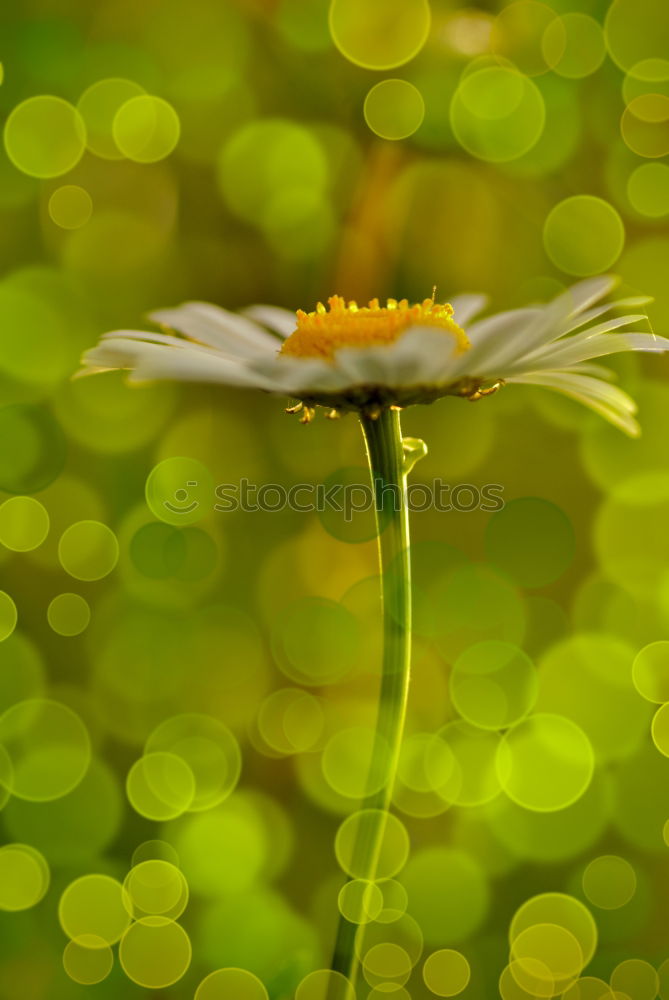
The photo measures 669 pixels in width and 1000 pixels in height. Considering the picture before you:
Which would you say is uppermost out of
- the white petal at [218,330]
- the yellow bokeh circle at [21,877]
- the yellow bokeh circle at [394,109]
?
the yellow bokeh circle at [394,109]

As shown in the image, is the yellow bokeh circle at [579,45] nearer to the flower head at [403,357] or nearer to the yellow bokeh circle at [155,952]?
the flower head at [403,357]

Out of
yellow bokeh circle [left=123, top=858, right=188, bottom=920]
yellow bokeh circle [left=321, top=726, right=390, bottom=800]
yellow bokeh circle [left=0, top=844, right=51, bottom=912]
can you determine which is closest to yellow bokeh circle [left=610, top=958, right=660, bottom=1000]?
yellow bokeh circle [left=321, top=726, right=390, bottom=800]

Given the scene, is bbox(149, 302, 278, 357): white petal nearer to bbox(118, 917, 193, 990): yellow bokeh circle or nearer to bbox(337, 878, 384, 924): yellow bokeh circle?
bbox(337, 878, 384, 924): yellow bokeh circle

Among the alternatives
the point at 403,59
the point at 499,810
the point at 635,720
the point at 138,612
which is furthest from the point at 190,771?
the point at 403,59

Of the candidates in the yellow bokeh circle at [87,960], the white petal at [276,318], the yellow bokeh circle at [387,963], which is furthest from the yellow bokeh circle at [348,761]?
the white petal at [276,318]

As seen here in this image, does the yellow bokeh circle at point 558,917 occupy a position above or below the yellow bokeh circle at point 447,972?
above

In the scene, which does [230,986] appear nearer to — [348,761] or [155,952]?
[155,952]
